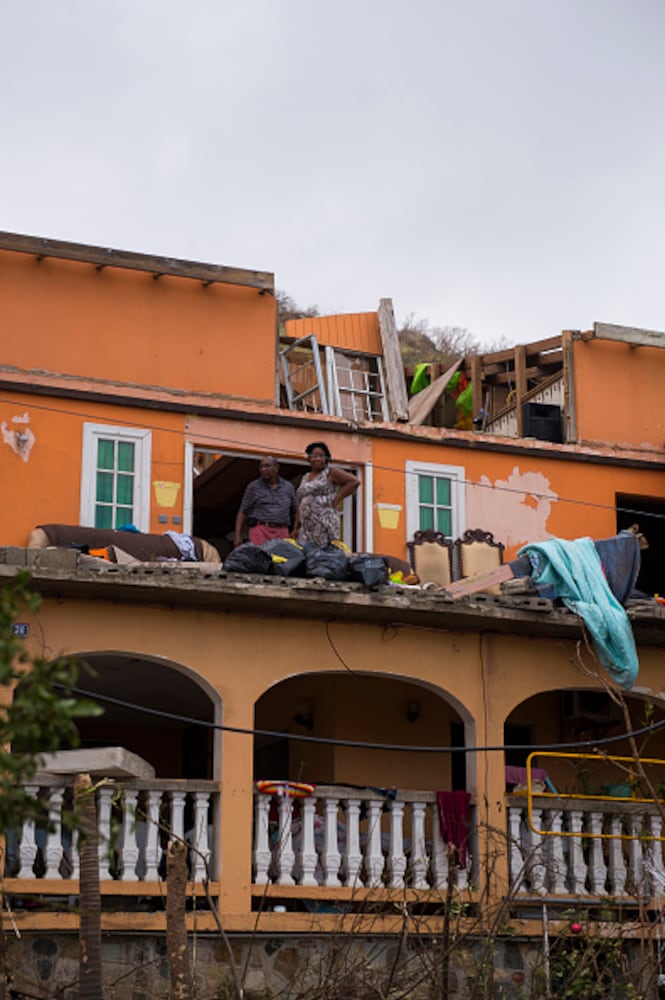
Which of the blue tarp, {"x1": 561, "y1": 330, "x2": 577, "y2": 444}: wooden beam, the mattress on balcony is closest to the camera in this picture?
the blue tarp

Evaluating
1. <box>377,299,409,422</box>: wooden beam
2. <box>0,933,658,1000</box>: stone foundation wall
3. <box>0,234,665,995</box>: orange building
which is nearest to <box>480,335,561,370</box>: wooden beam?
<box>0,234,665,995</box>: orange building

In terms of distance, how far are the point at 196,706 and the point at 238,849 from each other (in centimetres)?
396

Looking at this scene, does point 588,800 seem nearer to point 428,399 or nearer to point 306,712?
point 306,712

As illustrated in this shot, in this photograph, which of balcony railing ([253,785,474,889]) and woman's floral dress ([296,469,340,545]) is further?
woman's floral dress ([296,469,340,545])

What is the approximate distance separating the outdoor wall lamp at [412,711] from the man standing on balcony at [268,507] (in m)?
2.33

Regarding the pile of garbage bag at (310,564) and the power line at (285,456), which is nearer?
the pile of garbage bag at (310,564)

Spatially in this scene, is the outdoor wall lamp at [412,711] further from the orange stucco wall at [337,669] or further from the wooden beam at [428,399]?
the wooden beam at [428,399]

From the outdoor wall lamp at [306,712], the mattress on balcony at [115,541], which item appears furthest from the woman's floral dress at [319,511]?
the outdoor wall lamp at [306,712]

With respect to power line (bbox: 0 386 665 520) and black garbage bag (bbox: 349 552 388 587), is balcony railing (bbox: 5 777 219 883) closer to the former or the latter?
black garbage bag (bbox: 349 552 388 587)

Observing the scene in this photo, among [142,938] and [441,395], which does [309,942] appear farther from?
[441,395]

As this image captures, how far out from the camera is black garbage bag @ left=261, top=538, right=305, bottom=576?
14742 millimetres

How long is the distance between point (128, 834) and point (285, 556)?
2.97 metres

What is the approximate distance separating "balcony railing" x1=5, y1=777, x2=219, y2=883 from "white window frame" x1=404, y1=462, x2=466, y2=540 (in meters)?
4.88

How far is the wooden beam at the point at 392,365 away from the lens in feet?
63.9
